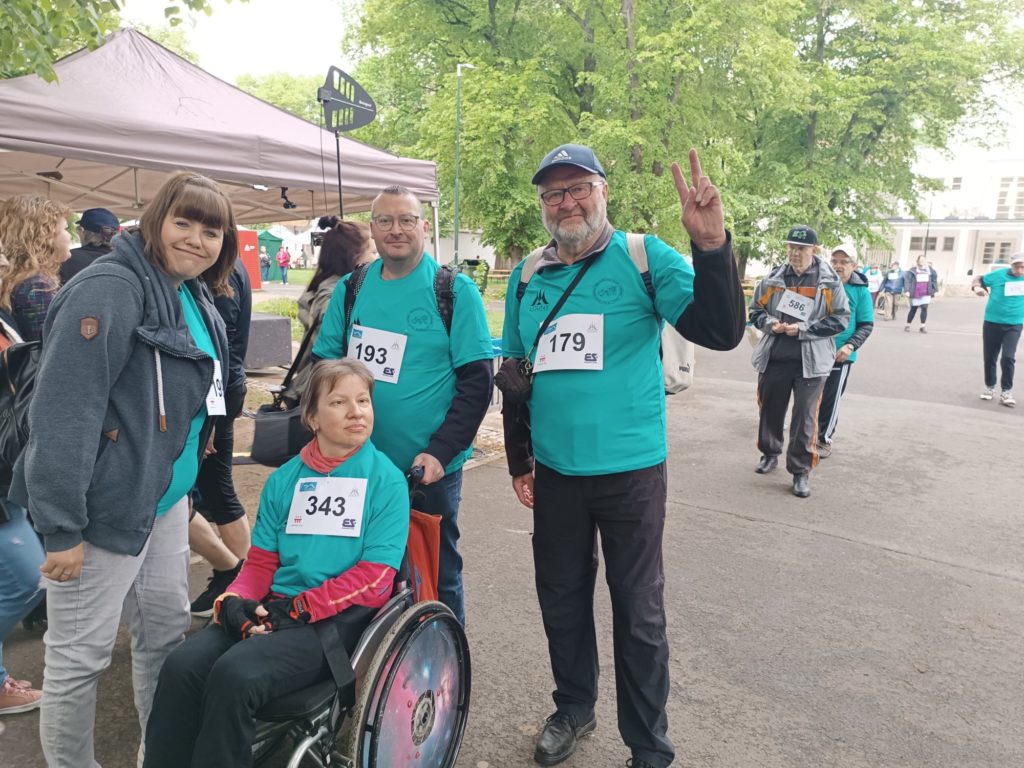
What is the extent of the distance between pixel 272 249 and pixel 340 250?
116 ft

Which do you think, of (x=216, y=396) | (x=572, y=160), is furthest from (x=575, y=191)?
(x=216, y=396)

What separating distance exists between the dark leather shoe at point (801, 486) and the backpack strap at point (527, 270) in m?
3.74

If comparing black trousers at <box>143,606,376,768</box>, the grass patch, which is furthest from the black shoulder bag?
the grass patch

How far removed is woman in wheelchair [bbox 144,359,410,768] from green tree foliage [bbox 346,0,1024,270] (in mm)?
16905

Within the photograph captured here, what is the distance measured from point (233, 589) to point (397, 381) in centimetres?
88

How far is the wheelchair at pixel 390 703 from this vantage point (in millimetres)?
1822

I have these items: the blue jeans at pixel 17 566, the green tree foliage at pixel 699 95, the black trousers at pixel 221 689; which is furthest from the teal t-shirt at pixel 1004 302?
the green tree foliage at pixel 699 95

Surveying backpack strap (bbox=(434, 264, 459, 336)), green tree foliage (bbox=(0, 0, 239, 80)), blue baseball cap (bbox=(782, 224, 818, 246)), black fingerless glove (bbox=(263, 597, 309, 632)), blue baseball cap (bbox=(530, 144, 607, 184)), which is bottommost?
black fingerless glove (bbox=(263, 597, 309, 632))

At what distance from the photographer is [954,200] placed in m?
56.1

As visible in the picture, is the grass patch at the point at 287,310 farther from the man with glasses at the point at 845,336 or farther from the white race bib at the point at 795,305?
the white race bib at the point at 795,305

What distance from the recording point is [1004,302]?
8.69 meters

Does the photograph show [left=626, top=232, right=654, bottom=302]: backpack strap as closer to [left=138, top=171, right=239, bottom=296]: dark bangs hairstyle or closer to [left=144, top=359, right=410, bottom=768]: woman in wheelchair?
[left=144, top=359, right=410, bottom=768]: woman in wheelchair

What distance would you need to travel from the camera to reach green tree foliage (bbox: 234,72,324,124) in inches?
1940

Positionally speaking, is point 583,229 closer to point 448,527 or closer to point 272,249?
point 448,527
